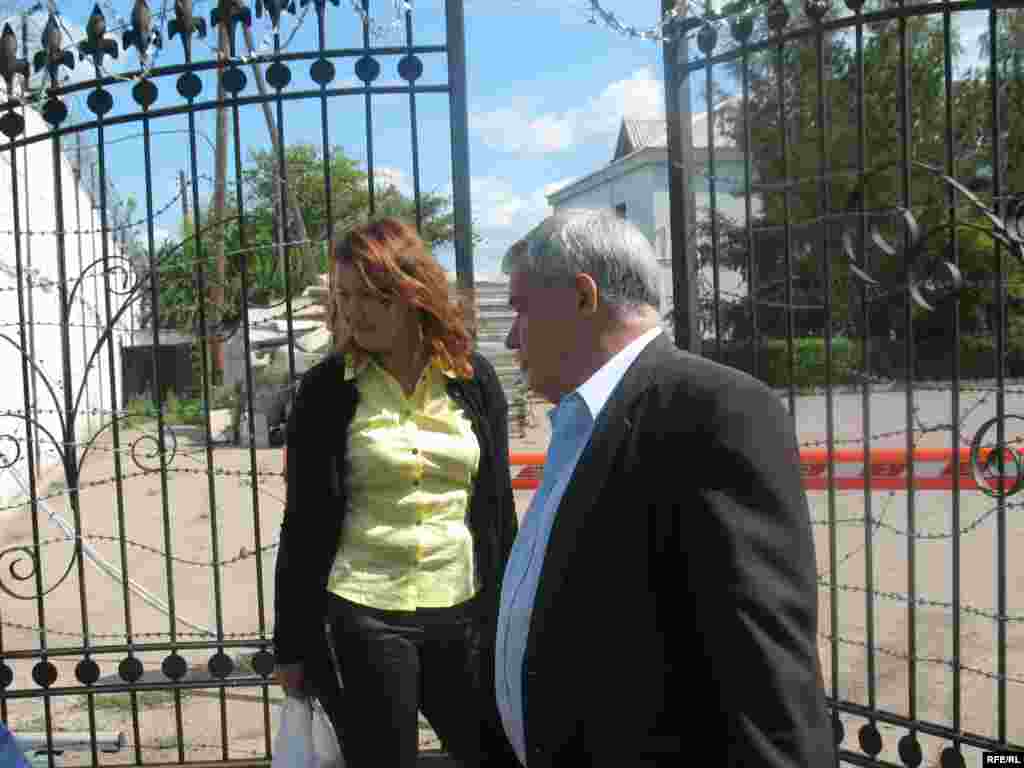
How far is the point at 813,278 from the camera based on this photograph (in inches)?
441

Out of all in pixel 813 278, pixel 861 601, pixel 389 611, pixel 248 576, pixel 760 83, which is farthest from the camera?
pixel 813 278

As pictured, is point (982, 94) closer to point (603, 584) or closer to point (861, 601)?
point (861, 601)

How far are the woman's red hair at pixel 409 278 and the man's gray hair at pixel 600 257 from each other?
Answer: 3.49 ft

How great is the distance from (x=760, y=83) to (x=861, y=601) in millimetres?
5872

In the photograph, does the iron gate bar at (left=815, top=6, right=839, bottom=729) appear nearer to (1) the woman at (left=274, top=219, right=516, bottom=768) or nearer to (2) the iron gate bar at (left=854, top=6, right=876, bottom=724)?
(2) the iron gate bar at (left=854, top=6, right=876, bottom=724)

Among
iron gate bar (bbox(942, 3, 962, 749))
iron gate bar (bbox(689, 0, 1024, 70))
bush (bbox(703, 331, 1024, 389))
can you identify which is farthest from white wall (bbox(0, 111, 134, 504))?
bush (bbox(703, 331, 1024, 389))

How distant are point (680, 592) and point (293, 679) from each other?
146cm

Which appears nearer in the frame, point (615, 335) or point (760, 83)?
point (615, 335)

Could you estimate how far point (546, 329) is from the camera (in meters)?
1.61

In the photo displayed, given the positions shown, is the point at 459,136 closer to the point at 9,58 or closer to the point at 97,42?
the point at 97,42

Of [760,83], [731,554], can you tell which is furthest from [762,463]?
[760,83]

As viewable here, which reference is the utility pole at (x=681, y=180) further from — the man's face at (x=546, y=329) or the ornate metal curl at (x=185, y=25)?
the man's face at (x=546, y=329)

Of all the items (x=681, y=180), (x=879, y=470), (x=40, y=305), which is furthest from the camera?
(x=40, y=305)

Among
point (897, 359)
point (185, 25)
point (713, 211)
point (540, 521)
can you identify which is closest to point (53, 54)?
point (185, 25)
